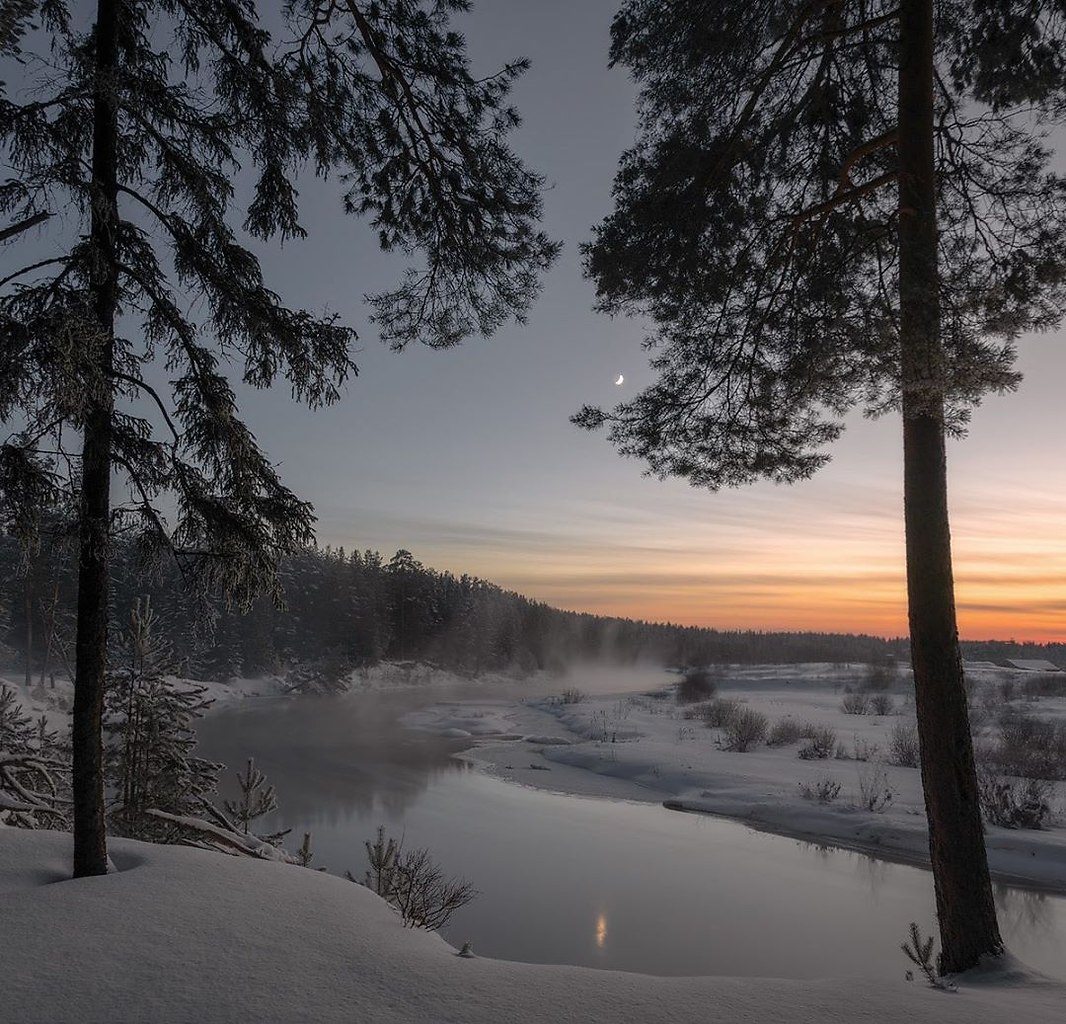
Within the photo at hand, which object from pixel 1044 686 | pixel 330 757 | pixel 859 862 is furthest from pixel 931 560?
pixel 1044 686

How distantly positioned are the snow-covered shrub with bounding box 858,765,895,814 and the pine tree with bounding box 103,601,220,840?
44.7 feet

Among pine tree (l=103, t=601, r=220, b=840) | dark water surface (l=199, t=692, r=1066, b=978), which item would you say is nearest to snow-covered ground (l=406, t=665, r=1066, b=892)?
dark water surface (l=199, t=692, r=1066, b=978)

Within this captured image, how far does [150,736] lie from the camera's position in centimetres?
1103

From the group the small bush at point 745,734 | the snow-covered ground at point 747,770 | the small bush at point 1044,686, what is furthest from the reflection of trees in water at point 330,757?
the small bush at point 1044,686

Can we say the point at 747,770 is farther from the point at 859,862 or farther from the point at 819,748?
the point at 859,862

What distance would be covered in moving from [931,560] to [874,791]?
13.9m

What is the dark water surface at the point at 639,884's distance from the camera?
31.2 feet

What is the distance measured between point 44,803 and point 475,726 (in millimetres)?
26397

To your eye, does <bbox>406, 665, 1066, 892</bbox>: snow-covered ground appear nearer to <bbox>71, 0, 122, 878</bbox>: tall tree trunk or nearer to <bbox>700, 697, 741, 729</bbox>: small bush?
<bbox>700, 697, 741, 729</bbox>: small bush

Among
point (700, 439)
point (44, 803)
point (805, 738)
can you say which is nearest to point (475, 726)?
point (805, 738)

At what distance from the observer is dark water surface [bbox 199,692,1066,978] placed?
31.2 feet

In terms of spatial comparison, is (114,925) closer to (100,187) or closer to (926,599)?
(100,187)

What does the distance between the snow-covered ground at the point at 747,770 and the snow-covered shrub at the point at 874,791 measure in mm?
53

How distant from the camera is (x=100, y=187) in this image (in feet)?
15.8
